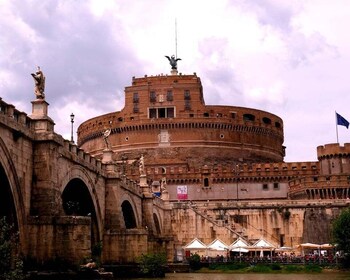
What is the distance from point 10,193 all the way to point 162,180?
224 feet

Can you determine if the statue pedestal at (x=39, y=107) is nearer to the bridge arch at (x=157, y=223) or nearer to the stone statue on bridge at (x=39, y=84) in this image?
the stone statue on bridge at (x=39, y=84)

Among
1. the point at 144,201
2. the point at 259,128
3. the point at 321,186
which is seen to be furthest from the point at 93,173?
the point at 259,128

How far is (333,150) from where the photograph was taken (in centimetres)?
9694

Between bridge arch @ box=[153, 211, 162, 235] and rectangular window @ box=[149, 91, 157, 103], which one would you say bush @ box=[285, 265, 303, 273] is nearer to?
bridge arch @ box=[153, 211, 162, 235]

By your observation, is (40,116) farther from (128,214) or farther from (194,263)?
(194,263)

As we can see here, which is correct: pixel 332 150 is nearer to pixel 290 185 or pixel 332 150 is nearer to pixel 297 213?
pixel 290 185

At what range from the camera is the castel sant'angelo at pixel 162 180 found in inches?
1130

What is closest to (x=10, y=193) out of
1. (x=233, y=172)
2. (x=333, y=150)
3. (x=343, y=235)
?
(x=343, y=235)

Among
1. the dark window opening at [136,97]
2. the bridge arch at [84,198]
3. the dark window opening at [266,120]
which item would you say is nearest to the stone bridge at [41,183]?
the bridge arch at [84,198]

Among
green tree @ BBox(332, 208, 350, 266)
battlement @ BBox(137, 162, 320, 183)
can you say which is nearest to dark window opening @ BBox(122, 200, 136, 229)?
green tree @ BBox(332, 208, 350, 266)

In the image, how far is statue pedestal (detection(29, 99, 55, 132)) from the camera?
99.1ft

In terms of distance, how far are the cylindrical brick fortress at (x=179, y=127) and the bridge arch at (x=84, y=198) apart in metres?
67.1

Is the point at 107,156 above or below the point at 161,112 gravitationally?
Answer: below

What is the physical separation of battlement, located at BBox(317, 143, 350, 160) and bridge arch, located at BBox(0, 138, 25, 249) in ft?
248
